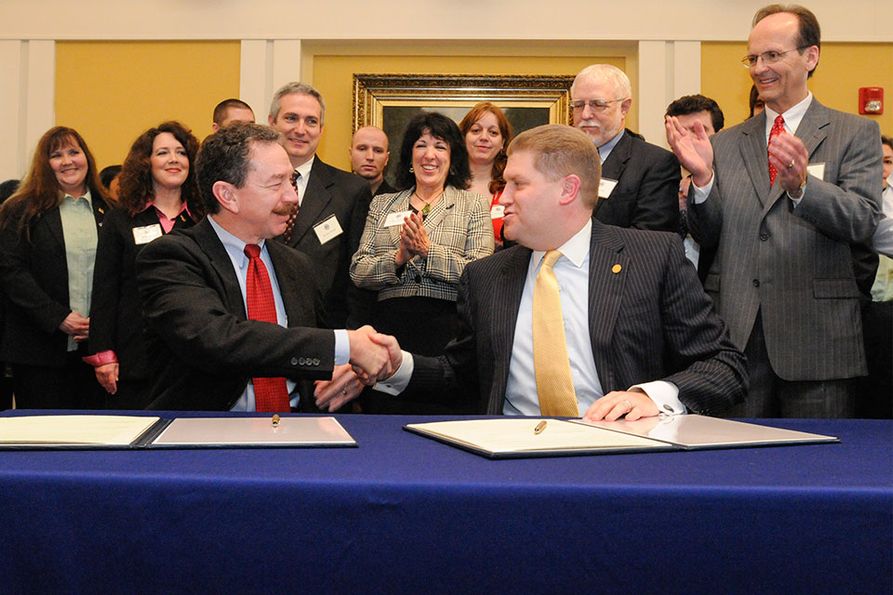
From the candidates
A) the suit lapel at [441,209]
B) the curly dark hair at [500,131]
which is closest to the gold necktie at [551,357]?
the suit lapel at [441,209]

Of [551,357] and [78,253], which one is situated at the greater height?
[78,253]

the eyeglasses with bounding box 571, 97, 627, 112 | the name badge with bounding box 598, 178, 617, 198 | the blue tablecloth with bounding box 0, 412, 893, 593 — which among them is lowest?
the blue tablecloth with bounding box 0, 412, 893, 593

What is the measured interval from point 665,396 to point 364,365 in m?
0.84

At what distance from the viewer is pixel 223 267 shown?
8.86 feet

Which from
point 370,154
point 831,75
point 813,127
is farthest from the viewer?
point 831,75

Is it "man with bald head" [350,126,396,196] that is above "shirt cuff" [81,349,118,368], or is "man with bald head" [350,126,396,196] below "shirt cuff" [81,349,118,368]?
above

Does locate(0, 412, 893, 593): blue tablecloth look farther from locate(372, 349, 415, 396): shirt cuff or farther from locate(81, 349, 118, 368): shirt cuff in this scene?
locate(81, 349, 118, 368): shirt cuff

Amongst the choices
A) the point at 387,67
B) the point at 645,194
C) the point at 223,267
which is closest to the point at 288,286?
the point at 223,267

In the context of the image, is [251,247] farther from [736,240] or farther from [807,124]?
[807,124]

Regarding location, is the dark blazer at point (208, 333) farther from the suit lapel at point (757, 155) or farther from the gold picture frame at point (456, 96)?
the gold picture frame at point (456, 96)

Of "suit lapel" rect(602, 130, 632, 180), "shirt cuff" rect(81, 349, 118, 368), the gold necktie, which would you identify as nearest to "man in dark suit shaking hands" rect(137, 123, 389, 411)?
the gold necktie

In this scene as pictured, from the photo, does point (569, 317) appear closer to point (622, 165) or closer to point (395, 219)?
point (622, 165)

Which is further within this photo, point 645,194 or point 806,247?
point 645,194

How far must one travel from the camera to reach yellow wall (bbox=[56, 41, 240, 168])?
734cm
